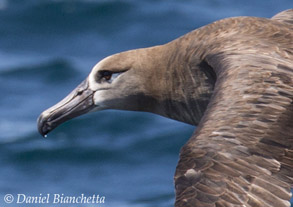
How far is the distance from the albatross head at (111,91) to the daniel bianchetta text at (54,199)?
2.14 meters

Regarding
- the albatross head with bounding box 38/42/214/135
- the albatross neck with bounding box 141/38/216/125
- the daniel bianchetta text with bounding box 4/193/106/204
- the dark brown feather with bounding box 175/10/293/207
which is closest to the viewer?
the dark brown feather with bounding box 175/10/293/207

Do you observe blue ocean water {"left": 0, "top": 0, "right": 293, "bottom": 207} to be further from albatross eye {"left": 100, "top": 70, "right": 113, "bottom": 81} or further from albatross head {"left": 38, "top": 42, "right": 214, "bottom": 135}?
albatross eye {"left": 100, "top": 70, "right": 113, "bottom": 81}

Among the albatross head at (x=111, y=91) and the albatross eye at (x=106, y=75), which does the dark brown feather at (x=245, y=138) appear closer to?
the albatross head at (x=111, y=91)

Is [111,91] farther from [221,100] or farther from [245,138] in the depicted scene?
[245,138]

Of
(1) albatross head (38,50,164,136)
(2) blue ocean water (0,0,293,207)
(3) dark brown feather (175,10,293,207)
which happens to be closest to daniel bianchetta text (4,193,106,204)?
(2) blue ocean water (0,0,293,207)

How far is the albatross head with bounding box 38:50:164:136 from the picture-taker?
940 cm

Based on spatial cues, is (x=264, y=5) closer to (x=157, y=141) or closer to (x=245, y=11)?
(x=245, y=11)

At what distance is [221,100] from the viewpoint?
7.50m

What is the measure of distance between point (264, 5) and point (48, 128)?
5922 mm

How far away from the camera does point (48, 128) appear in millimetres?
9648

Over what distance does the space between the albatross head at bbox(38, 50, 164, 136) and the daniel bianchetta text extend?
2144 millimetres

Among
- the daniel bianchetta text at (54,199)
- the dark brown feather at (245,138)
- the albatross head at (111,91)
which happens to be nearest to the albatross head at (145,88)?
the albatross head at (111,91)

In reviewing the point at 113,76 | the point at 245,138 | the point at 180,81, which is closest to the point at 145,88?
the point at 113,76

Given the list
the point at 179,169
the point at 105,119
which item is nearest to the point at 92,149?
the point at 105,119
